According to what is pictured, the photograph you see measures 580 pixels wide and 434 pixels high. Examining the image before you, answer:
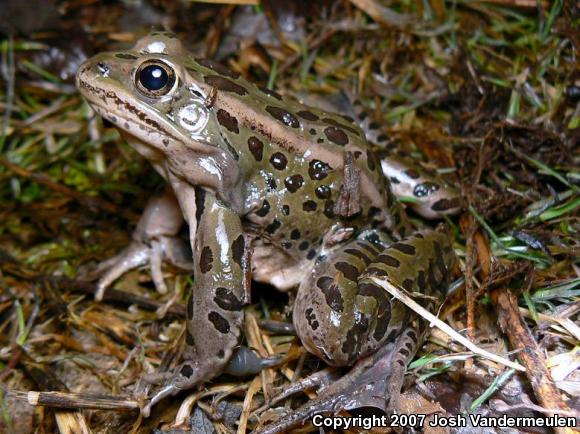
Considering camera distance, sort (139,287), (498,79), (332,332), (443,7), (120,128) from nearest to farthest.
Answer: (332,332), (120,128), (139,287), (498,79), (443,7)

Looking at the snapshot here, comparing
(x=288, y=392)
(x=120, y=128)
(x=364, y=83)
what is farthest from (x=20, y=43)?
(x=288, y=392)

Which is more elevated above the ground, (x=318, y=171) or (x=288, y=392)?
(x=318, y=171)

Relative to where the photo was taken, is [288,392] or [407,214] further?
[407,214]

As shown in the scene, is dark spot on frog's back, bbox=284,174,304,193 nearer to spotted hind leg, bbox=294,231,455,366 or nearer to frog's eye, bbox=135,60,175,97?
spotted hind leg, bbox=294,231,455,366

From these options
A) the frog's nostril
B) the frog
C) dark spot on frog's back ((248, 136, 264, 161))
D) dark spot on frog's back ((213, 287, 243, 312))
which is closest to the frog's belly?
the frog

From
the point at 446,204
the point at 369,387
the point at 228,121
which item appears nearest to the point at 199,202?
the point at 228,121

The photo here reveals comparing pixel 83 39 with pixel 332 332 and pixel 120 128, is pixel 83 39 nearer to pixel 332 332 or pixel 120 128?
pixel 120 128
